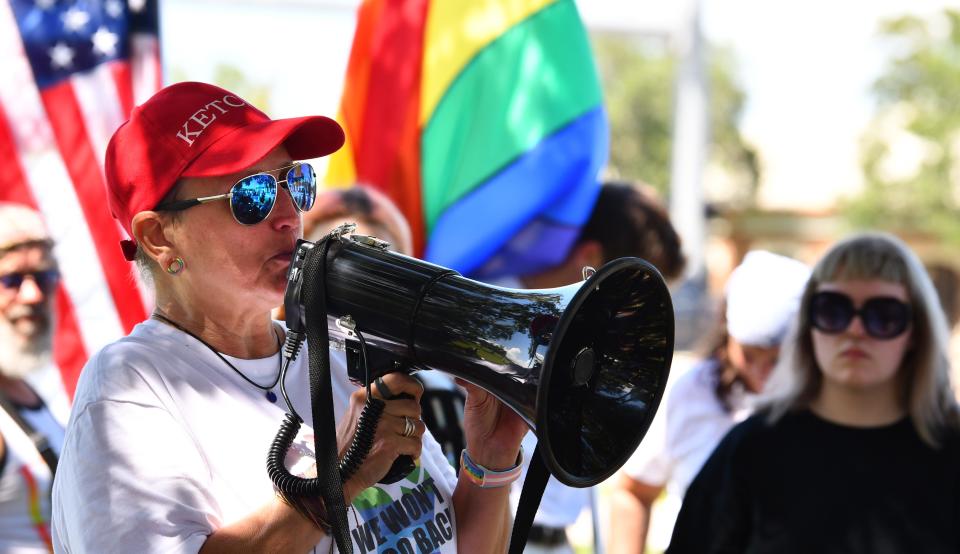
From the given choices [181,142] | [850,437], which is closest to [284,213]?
[181,142]

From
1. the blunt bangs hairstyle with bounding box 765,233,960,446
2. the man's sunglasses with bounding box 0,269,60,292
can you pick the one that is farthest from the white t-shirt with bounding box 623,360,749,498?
the man's sunglasses with bounding box 0,269,60,292

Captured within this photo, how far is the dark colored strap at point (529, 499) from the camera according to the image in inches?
72.3

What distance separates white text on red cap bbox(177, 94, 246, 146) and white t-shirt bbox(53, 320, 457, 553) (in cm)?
32

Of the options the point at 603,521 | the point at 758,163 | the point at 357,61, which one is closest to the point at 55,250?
the point at 357,61

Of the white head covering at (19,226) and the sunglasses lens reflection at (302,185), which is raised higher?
the sunglasses lens reflection at (302,185)

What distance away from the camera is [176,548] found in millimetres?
1524

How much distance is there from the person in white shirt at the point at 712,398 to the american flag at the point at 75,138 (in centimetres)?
181

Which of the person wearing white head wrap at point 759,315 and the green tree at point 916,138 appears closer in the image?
the person wearing white head wrap at point 759,315

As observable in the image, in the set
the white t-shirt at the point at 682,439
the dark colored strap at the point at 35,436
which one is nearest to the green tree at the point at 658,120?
the white t-shirt at the point at 682,439

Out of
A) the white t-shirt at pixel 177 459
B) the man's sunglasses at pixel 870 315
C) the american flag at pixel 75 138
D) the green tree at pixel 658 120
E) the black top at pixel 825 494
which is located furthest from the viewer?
the green tree at pixel 658 120

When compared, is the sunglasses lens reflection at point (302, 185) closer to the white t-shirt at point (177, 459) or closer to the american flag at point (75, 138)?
the white t-shirt at point (177, 459)

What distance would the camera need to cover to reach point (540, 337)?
1521 millimetres

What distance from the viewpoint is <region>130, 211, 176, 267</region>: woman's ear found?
1.78 meters

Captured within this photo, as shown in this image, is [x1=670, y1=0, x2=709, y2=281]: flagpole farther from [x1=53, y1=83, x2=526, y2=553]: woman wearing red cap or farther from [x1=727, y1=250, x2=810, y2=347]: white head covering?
[x1=53, y1=83, x2=526, y2=553]: woman wearing red cap
